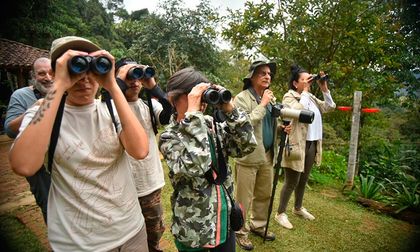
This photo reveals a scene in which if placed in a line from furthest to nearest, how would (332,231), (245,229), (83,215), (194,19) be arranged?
(194,19), (332,231), (245,229), (83,215)

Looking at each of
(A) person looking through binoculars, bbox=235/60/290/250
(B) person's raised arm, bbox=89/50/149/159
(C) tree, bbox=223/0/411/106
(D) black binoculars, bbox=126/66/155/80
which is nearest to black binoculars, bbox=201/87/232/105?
(B) person's raised arm, bbox=89/50/149/159

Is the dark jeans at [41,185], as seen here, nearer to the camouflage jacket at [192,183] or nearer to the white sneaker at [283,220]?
the camouflage jacket at [192,183]

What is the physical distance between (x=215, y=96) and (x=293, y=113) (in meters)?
1.20

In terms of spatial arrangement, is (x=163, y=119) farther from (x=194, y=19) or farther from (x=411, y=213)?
(x=194, y=19)

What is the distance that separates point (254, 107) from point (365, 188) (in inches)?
103

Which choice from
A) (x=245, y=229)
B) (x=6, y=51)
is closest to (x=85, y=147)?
(x=245, y=229)

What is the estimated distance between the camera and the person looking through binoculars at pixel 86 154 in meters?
1.14

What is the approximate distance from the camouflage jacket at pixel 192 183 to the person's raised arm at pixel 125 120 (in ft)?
0.69

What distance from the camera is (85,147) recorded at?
1.19m

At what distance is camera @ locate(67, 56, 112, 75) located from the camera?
3.49ft

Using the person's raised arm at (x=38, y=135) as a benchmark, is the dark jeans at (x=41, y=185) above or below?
below

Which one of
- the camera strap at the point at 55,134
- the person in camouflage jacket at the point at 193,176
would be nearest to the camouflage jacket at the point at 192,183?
the person in camouflage jacket at the point at 193,176

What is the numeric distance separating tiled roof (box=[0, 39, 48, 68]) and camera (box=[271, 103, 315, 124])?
31.5 feet

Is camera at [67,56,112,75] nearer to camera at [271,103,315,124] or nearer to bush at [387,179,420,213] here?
camera at [271,103,315,124]
